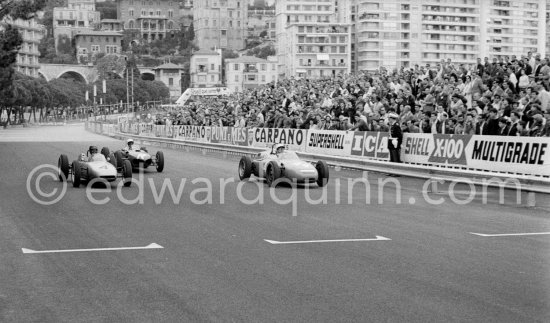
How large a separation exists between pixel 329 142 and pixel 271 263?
2189cm

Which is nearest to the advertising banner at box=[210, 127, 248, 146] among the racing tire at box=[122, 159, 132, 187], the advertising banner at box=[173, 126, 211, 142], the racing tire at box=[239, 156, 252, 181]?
the advertising banner at box=[173, 126, 211, 142]

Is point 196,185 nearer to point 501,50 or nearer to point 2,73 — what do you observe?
point 2,73

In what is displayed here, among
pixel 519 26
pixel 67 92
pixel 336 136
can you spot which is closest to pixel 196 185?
pixel 336 136

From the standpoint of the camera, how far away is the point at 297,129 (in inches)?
1380

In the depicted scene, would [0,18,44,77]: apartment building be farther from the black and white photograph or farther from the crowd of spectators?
the crowd of spectators

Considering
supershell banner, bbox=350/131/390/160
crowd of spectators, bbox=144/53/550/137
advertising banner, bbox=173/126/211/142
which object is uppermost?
crowd of spectators, bbox=144/53/550/137

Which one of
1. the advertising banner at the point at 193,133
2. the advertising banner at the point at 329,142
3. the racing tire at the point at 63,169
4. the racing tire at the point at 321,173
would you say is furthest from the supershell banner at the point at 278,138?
the racing tire at the point at 63,169

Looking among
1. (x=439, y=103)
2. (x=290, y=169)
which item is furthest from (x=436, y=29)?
(x=290, y=169)

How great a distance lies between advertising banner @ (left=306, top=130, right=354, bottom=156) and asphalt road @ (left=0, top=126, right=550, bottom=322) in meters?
12.3

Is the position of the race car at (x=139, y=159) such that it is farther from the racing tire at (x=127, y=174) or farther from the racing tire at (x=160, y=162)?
the racing tire at (x=127, y=174)

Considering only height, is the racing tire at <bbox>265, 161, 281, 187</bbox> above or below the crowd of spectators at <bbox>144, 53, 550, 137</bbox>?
below

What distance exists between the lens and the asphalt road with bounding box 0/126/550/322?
7.88 m

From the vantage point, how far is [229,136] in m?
44.6

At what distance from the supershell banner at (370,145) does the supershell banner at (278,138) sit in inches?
183
